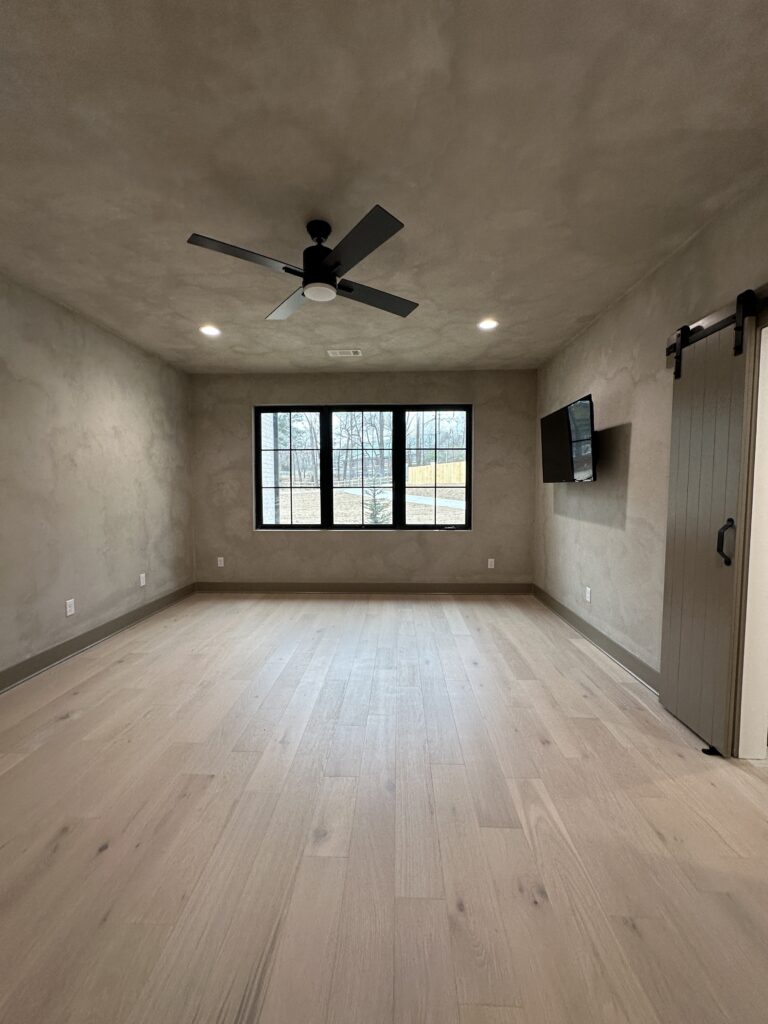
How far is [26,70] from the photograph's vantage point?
4.82 feet

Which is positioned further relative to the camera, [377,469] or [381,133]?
[377,469]

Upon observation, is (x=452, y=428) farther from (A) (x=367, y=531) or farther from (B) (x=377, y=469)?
(A) (x=367, y=531)

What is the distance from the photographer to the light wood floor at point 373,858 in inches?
45.4

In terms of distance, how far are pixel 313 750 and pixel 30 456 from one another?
9.46 feet

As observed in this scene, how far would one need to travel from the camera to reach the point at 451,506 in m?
5.59

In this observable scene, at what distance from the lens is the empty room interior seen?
4.21ft

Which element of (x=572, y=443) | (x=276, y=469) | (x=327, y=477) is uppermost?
(x=572, y=443)

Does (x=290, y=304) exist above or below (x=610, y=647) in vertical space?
above

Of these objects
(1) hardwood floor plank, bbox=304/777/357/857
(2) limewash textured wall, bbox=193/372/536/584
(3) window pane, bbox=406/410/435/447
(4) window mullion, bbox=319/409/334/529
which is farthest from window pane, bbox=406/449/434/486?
(1) hardwood floor plank, bbox=304/777/357/857

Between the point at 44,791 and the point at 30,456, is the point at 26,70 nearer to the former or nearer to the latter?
the point at 30,456

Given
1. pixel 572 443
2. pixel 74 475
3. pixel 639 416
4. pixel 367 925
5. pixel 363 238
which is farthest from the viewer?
pixel 572 443

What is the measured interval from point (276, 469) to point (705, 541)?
184 inches

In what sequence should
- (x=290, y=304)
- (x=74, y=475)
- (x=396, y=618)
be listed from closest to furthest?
(x=290, y=304) < (x=74, y=475) < (x=396, y=618)

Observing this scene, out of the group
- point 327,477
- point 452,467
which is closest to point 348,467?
point 327,477
